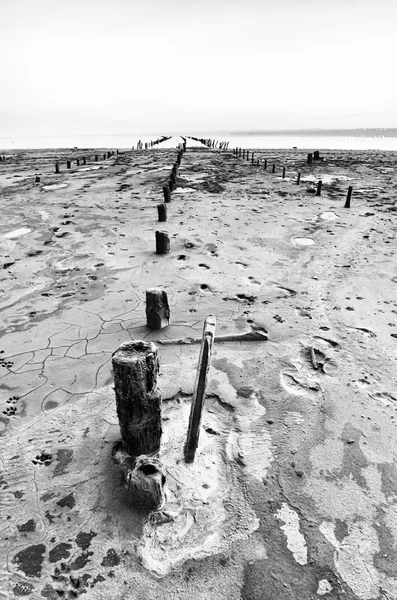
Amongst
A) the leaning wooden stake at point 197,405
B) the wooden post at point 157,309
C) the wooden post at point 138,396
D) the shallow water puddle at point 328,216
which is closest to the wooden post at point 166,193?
the shallow water puddle at point 328,216

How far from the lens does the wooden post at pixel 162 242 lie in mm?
7996

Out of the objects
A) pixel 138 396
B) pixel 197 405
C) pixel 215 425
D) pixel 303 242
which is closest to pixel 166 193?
pixel 303 242

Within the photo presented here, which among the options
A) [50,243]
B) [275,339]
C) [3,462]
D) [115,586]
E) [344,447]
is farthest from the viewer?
[50,243]

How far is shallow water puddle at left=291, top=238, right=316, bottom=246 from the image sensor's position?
892 cm

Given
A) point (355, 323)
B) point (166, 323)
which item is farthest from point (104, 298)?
point (355, 323)

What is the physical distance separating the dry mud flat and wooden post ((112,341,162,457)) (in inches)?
10.5

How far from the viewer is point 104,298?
20.2 ft

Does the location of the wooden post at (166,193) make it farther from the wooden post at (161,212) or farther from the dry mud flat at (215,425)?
the dry mud flat at (215,425)

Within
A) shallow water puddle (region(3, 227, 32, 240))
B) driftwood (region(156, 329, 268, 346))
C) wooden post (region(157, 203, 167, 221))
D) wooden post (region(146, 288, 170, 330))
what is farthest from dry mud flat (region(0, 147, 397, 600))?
wooden post (region(157, 203, 167, 221))

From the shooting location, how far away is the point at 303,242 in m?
9.06

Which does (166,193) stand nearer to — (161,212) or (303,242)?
(161,212)

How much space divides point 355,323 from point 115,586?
4.49m

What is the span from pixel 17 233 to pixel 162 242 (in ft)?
14.2

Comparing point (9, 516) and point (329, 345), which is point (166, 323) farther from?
point (9, 516)
